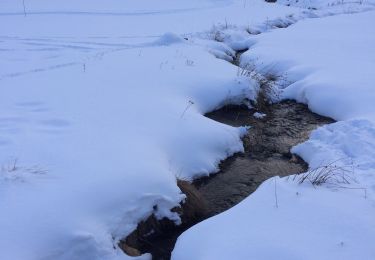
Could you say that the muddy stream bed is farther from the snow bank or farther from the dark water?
the snow bank

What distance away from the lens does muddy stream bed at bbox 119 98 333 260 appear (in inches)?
171

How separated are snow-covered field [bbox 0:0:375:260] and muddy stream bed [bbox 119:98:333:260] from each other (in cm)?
14

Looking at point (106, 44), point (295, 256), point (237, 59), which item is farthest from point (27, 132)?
point (237, 59)

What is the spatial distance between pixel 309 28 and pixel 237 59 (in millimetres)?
4027

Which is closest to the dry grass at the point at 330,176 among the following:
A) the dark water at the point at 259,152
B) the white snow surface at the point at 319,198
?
the white snow surface at the point at 319,198

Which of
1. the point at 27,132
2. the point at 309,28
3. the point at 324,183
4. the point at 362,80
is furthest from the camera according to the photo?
the point at 309,28

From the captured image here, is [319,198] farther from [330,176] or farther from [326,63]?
[326,63]

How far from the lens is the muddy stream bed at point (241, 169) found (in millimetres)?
4340

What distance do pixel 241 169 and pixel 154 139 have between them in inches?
51.0

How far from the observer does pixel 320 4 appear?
1845cm

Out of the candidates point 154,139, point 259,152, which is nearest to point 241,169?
point 259,152

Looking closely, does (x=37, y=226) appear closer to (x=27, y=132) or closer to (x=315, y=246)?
(x=27, y=132)

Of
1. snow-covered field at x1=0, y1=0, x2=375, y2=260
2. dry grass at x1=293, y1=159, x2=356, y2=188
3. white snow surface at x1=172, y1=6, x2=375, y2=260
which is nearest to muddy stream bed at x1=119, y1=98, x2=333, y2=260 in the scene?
snow-covered field at x1=0, y1=0, x2=375, y2=260

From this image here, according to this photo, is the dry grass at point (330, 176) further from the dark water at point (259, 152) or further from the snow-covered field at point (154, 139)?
the dark water at point (259, 152)
